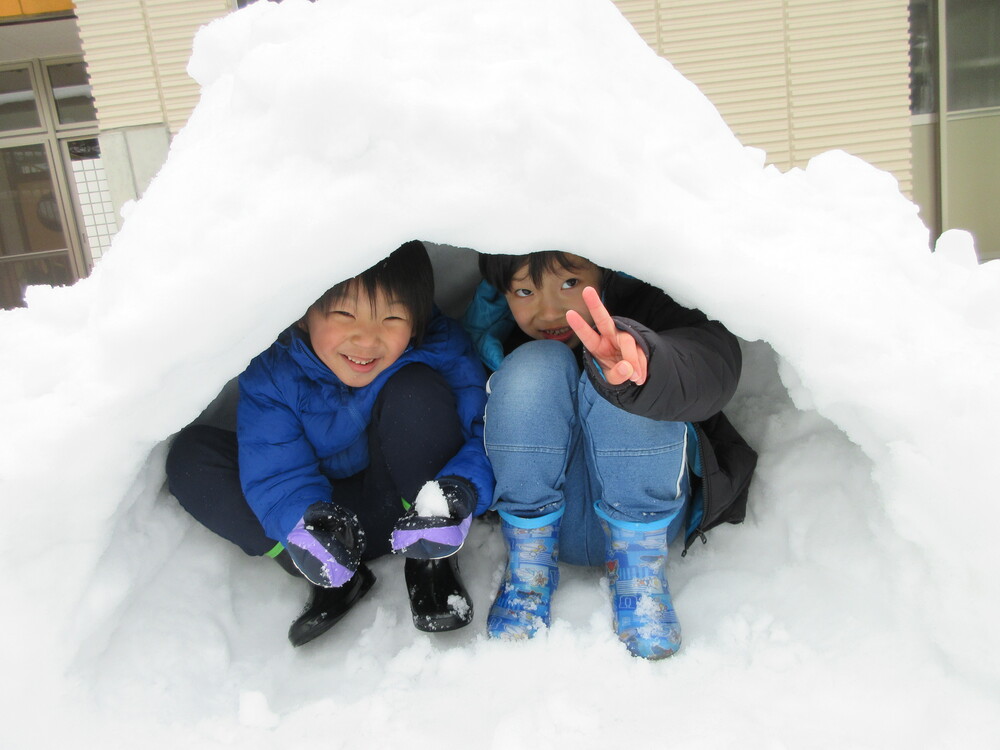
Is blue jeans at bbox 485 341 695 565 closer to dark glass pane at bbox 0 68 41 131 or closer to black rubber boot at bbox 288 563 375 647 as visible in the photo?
black rubber boot at bbox 288 563 375 647

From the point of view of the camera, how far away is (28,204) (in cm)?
560

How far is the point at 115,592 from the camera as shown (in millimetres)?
1003

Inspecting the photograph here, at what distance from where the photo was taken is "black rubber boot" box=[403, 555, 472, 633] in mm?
1148

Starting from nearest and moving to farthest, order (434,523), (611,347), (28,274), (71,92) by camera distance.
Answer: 1. (611,347)
2. (434,523)
3. (71,92)
4. (28,274)

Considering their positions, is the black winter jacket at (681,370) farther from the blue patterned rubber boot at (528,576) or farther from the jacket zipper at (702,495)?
the blue patterned rubber boot at (528,576)

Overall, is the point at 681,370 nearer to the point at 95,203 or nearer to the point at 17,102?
the point at 95,203

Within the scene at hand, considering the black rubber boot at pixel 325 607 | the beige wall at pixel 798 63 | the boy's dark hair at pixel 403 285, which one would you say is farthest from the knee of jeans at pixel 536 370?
the beige wall at pixel 798 63

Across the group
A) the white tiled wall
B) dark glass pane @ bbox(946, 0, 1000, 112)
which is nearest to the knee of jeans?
dark glass pane @ bbox(946, 0, 1000, 112)

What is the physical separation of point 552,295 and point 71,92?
231 inches

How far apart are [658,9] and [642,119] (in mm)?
3305

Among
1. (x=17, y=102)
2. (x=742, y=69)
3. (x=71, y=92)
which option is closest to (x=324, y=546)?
(x=742, y=69)

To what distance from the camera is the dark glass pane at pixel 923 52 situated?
450cm

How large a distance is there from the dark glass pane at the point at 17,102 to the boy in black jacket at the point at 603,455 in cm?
591

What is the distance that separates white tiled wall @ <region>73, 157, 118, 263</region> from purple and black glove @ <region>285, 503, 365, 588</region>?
529 centimetres
